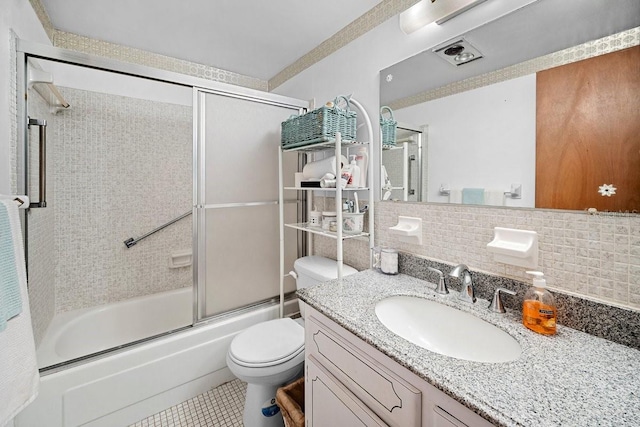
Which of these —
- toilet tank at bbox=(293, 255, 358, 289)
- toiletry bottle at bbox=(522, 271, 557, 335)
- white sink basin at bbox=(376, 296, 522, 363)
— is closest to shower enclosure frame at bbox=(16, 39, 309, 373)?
toilet tank at bbox=(293, 255, 358, 289)

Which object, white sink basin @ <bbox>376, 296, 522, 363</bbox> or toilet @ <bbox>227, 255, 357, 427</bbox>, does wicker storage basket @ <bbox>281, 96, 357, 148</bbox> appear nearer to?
toilet @ <bbox>227, 255, 357, 427</bbox>

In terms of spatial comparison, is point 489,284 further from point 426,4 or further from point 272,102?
point 272,102

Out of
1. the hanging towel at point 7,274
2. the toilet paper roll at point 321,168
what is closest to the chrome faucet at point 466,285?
the toilet paper roll at point 321,168

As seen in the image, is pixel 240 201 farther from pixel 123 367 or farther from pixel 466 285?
pixel 466 285

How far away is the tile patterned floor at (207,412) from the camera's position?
1507mm

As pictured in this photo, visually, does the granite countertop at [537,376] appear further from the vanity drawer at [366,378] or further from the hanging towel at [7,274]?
the hanging towel at [7,274]

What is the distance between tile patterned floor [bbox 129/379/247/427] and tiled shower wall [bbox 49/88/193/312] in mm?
1014

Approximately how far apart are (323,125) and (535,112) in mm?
889

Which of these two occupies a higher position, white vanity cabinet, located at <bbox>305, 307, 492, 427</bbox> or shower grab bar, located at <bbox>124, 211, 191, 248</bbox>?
shower grab bar, located at <bbox>124, 211, 191, 248</bbox>

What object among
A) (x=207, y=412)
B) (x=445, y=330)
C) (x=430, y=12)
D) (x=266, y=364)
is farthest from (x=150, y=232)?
→ (x=430, y=12)

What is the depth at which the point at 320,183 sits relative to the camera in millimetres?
1585

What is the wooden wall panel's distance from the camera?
765 millimetres

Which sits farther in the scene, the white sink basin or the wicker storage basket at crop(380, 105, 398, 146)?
the wicker storage basket at crop(380, 105, 398, 146)

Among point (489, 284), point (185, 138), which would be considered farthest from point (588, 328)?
point (185, 138)
